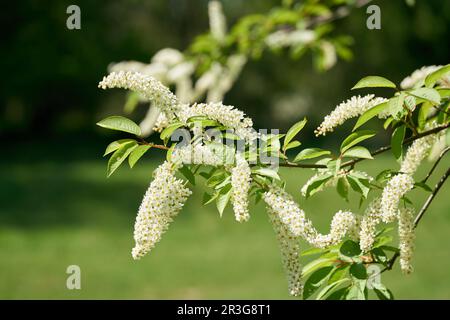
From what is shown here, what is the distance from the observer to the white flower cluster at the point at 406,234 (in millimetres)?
1841

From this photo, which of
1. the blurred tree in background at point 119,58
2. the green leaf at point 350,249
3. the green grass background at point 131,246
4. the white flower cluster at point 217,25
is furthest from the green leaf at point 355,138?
the blurred tree in background at point 119,58

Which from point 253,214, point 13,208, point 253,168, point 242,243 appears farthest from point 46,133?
point 253,168

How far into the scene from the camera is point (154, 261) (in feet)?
26.2

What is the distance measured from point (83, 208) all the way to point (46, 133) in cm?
877

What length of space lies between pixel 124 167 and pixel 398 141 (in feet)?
41.2

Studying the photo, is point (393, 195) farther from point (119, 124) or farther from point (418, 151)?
point (119, 124)

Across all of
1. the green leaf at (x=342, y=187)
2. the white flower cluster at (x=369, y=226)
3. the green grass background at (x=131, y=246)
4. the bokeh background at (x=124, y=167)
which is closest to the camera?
the white flower cluster at (x=369, y=226)

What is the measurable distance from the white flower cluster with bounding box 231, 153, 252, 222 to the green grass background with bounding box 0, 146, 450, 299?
4.59m

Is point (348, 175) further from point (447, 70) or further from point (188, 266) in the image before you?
point (188, 266)

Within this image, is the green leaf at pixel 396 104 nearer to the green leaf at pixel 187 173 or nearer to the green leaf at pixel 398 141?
the green leaf at pixel 398 141

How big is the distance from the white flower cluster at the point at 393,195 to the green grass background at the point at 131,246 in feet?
14.7

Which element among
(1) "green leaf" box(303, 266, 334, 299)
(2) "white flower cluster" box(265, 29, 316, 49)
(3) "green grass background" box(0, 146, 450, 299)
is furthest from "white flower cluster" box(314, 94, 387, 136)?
(3) "green grass background" box(0, 146, 450, 299)

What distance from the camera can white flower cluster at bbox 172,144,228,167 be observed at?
5.65 feet

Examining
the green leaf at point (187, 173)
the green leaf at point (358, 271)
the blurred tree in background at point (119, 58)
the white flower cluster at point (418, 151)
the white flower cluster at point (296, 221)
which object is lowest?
the green leaf at point (358, 271)
